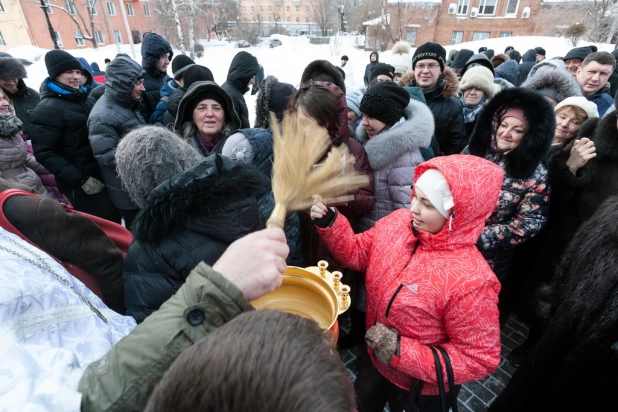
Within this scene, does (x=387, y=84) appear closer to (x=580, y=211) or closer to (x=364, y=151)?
(x=364, y=151)

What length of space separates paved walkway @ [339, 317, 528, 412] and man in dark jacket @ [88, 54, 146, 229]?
109 inches

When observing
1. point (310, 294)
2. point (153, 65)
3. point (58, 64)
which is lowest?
point (310, 294)

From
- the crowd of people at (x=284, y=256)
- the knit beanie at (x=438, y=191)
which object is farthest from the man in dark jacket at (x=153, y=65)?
the knit beanie at (x=438, y=191)

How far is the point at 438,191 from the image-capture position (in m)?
1.55

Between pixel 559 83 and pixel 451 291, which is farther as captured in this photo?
pixel 559 83

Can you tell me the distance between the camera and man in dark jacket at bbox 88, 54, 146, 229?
318 cm

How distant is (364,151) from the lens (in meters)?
2.66

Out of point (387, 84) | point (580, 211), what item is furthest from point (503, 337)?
point (387, 84)

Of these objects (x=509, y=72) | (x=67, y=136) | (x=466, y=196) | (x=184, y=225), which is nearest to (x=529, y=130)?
(x=466, y=196)

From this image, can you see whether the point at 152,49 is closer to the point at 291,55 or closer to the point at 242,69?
the point at 242,69

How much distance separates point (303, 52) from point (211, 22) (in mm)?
17357

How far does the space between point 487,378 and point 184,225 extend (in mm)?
2812

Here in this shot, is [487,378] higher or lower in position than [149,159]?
lower

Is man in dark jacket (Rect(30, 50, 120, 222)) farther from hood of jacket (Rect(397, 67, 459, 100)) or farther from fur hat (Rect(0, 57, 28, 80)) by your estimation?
hood of jacket (Rect(397, 67, 459, 100))
